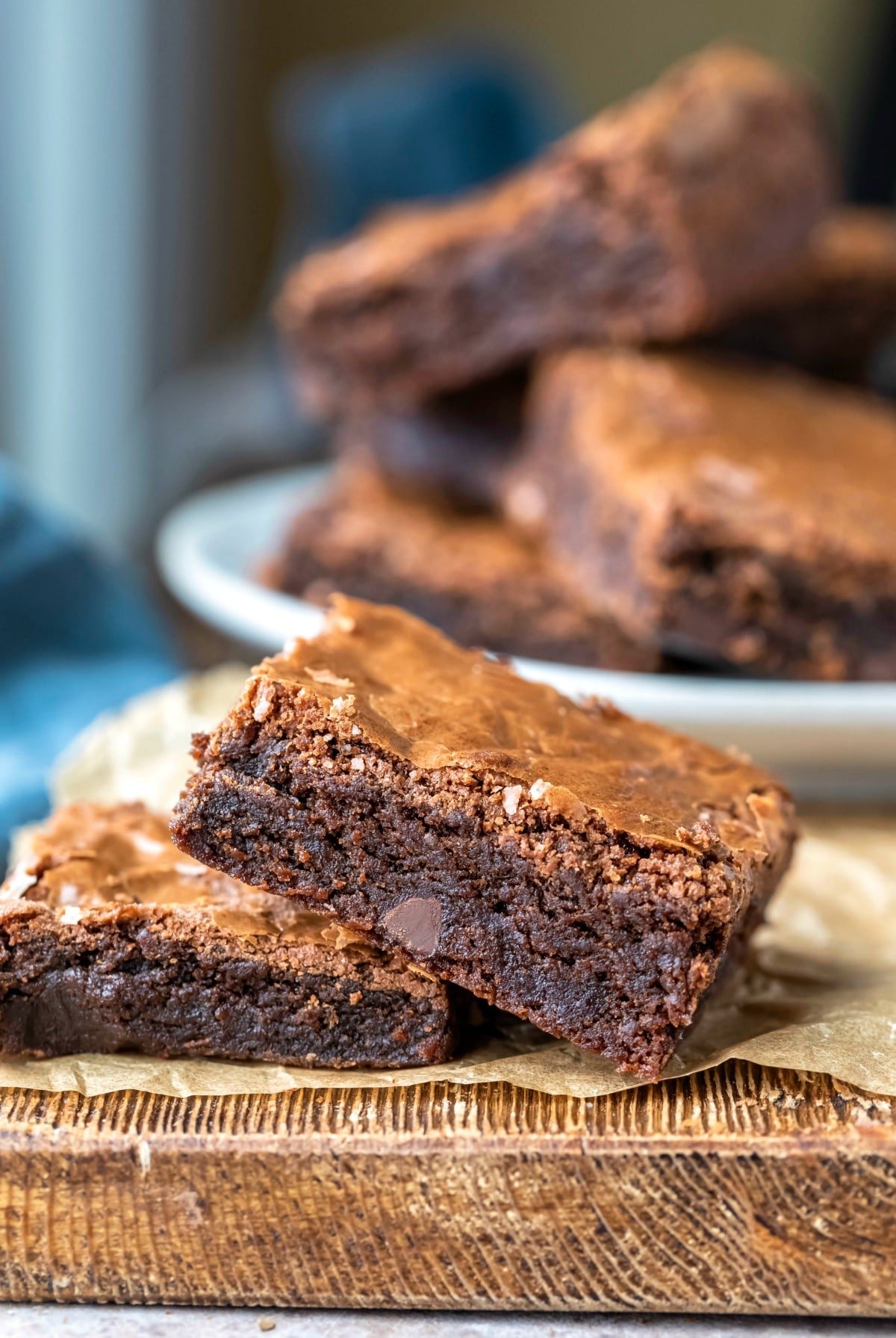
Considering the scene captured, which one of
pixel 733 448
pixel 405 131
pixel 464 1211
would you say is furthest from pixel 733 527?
pixel 405 131

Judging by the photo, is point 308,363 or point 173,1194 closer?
point 173,1194

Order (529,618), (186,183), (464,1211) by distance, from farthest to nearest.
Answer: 1. (186,183)
2. (529,618)
3. (464,1211)

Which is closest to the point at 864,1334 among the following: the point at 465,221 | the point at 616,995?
the point at 616,995

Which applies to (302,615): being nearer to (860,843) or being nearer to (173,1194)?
(860,843)

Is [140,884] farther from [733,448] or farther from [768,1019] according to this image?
[733,448]

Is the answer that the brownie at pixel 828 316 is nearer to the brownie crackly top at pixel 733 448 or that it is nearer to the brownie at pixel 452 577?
the brownie crackly top at pixel 733 448

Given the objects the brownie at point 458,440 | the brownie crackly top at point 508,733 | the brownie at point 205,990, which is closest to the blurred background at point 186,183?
the brownie at point 458,440
